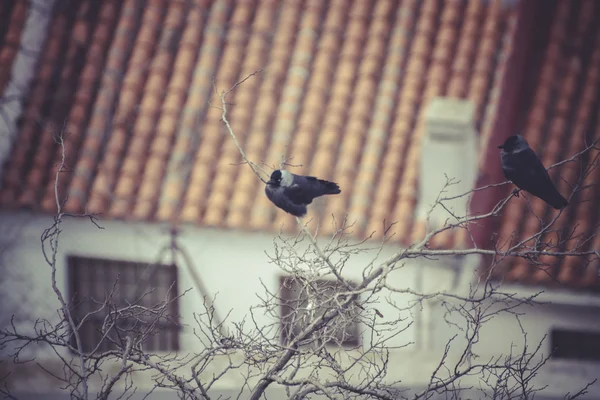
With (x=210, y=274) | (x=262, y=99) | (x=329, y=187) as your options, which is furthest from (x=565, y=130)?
(x=210, y=274)

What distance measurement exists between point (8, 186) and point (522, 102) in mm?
6800

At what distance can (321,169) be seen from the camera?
8.68 meters

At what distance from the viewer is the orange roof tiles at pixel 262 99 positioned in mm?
8672

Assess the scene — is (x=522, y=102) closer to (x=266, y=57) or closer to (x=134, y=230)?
(x=266, y=57)

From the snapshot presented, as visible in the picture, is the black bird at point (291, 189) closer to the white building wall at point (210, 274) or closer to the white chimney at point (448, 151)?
the white chimney at point (448, 151)

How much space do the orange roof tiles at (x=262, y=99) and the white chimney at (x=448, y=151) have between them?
442 millimetres

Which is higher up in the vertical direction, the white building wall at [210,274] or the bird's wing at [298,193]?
the bird's wing at [298,193]

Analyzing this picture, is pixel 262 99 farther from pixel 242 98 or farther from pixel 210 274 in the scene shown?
pixel 210 274

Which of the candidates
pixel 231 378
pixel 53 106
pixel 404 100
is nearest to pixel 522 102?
pixel 404 100

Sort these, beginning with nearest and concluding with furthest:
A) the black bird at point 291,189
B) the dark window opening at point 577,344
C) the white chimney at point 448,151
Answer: the black bird at point 291,189 → the white chimney at point 448,151 → the dark window opening at point 577,344

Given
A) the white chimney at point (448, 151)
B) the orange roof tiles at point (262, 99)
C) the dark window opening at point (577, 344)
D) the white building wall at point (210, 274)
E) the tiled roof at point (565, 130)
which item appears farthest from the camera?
the dark window opening at point (577, 344)

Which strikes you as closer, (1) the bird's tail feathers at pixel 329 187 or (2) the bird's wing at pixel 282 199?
(2) the bird's wing at pixel 282 199

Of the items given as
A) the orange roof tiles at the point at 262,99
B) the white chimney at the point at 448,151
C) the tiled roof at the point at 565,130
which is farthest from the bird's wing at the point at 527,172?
the tiled roof at the point at 565,130

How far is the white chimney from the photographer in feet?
25.9
